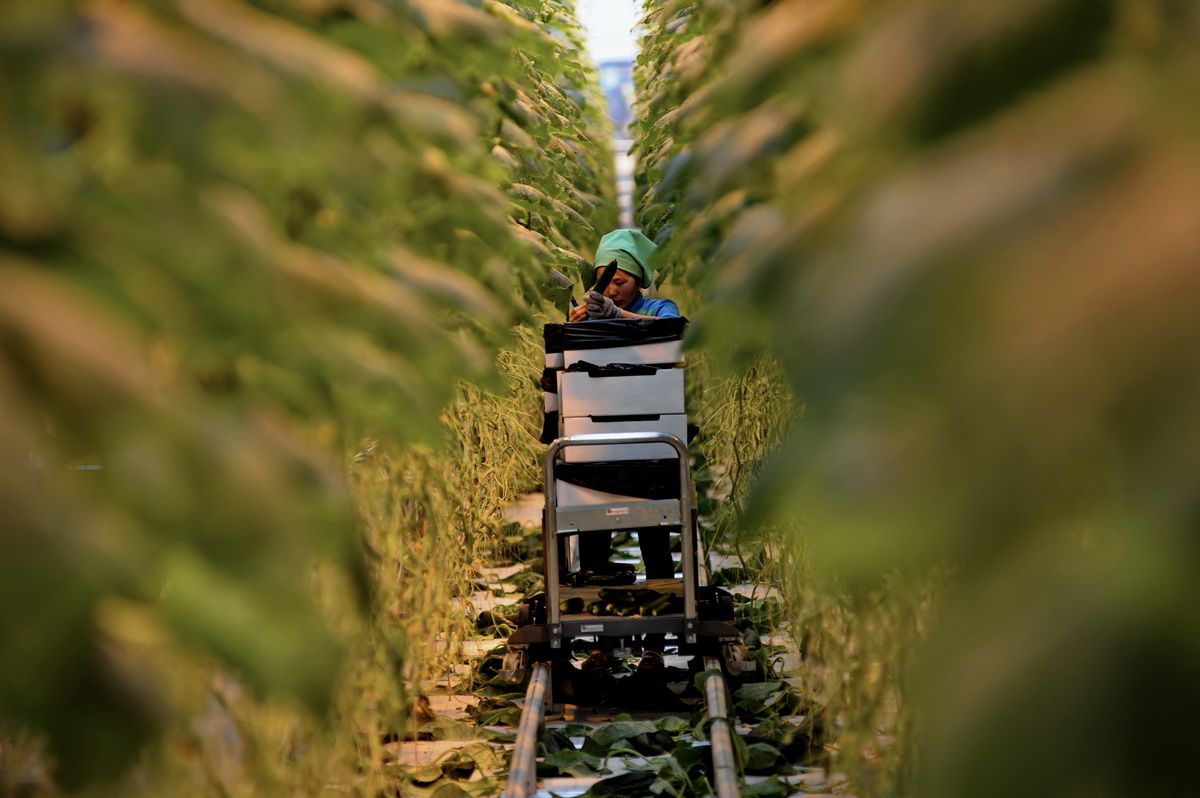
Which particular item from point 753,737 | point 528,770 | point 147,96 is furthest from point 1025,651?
point 753,737

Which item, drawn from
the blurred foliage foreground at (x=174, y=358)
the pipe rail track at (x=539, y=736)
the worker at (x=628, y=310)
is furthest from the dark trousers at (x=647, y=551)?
the blurred foliage foreground at (x=174, y=358)

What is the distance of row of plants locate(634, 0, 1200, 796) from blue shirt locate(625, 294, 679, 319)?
4017 mm

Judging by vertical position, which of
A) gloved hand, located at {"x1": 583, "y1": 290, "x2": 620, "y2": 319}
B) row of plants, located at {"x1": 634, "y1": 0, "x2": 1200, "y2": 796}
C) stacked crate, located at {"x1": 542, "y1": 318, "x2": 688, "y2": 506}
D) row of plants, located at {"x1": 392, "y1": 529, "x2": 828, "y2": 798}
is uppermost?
gloved hand, located at {"x1": 583, "y1": 290, "x2": 620, "y2": 319}

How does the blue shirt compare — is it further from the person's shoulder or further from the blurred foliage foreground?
the blurred foliage foreground

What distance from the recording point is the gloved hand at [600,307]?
430 cm

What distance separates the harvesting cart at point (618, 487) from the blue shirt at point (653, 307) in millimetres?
654

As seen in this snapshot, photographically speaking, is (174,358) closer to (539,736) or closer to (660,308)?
(539,736)

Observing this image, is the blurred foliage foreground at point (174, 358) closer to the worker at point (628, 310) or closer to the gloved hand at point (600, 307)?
the worker at point (628, 310)

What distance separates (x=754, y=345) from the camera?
108 centimetres

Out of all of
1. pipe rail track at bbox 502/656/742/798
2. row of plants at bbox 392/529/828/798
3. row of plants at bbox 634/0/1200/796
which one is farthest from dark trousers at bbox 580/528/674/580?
row of plants at bbox 634/0/1200/796

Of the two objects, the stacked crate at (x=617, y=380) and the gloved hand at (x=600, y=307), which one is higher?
the gloved hand at (x=600, y=307)

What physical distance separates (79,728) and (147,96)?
0.89ft

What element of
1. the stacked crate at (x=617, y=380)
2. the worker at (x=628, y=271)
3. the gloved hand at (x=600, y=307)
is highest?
the worker at (x=628, y=271)

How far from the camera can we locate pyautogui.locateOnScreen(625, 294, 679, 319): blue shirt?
15.1ft
